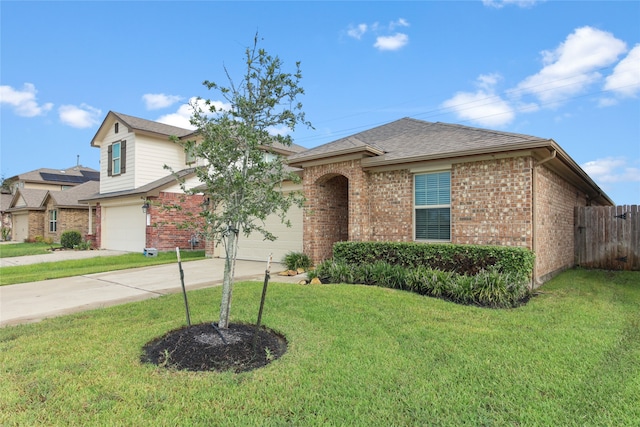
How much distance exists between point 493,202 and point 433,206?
1.38 metres

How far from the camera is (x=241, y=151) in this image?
14.0 ft

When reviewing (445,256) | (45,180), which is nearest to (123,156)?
(445,256)

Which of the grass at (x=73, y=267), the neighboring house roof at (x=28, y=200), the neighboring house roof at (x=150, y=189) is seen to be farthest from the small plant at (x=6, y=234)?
the grass at (x=73, y=267)

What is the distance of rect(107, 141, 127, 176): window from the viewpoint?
17.7 m

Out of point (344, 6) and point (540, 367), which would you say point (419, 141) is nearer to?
point (344, 6)

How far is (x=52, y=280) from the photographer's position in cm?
912

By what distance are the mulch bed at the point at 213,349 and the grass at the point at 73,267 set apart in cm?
745

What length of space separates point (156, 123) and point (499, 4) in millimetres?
17059

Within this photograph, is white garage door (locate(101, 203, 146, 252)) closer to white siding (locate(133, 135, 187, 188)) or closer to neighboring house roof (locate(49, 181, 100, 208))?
white siding (locate(133, 135, 187, 188))

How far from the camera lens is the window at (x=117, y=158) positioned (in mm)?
17719

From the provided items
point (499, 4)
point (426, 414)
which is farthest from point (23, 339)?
point (499, 4)

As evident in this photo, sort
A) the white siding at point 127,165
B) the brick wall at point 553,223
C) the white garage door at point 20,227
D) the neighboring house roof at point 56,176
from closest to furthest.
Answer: the brick wall at point 553,223 < the white siding at point 127,165 < the white garage door at point 20,227 < the neighboring house roof at point 56,176

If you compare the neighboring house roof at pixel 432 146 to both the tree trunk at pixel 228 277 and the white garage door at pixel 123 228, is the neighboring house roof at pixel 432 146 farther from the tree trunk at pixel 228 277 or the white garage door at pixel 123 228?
the white garage door at pixel 123 228

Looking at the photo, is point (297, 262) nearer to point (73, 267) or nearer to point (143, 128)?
point (73, 267)
